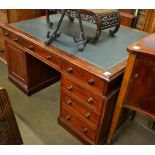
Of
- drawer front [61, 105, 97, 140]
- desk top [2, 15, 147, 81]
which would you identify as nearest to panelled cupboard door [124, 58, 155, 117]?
desk top [2, 15, 147, 81]

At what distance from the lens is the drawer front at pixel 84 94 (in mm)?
1346

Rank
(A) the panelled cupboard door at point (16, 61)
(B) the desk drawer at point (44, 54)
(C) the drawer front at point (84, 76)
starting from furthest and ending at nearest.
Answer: (A) the panelled cupboard door at point (16, 61) < (B) the desk drawer at point (44, 54) < (C) the drawer front at point (84, 76)

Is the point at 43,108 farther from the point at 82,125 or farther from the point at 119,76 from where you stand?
the point at 119,76

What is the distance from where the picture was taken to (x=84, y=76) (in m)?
1.35

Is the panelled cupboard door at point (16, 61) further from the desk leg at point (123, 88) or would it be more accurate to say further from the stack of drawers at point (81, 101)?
the desk leg at point (123, 88)

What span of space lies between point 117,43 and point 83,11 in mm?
399

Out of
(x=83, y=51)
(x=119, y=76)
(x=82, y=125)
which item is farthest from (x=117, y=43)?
(x=82, y=125)

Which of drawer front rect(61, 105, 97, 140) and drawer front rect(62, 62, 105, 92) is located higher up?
drawer front rect(62, 62, 105, 92)

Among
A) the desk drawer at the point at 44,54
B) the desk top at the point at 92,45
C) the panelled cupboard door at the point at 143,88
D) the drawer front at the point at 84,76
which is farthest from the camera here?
the desk drawer at the point at 44,54

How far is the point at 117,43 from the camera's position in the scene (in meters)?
1.69

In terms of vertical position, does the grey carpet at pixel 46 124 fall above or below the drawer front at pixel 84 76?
below

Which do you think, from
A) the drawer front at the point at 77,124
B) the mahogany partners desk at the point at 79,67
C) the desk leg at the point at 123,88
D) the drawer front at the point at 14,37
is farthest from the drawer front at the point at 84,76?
the drawer front at the point at 14,37

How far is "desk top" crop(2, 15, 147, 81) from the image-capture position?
55.6 inches

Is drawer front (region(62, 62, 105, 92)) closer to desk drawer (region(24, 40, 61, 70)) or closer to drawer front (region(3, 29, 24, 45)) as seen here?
desk drawer (region(24, 40, 61, 70))
